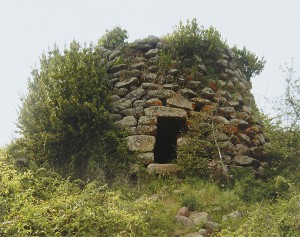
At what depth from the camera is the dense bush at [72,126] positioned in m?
6.57

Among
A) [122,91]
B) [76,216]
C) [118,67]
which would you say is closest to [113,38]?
[118,67]

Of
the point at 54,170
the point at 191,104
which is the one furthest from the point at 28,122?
the point at 191,104

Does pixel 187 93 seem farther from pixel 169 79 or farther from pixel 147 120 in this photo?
pixel 147 120

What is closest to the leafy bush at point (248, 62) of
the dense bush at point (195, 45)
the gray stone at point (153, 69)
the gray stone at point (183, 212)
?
the dense bush at point (195, 45)

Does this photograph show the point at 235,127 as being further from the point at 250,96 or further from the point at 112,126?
the point at 112,126

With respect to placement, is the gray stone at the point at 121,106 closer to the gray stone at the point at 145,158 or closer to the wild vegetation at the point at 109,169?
the wild vegetation at the point at 109,169

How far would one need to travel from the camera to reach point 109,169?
21.1 feet

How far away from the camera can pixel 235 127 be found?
7453 millimetres

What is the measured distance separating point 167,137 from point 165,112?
1.54 meters

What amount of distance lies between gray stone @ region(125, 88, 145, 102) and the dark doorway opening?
0.58 metres

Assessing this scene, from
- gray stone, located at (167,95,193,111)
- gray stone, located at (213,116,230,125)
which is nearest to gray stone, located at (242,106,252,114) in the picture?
gray stone, located at (213,116,230,125)

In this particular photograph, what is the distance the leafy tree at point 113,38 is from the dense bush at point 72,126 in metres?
1.74

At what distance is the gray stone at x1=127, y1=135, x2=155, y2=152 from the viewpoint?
6648 millimetres

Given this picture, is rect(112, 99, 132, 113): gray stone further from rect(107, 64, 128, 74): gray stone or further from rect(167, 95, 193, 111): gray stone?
rect(107, 64, 128, 74): gray stone
